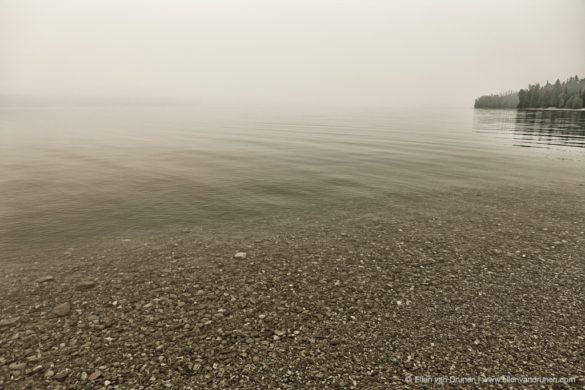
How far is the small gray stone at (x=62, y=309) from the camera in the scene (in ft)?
28.7

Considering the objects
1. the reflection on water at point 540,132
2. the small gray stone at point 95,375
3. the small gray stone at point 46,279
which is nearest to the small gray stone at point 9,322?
the small gray stone at point 46,279

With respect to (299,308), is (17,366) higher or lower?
lower

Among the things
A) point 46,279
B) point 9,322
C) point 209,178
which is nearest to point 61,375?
point 9,322

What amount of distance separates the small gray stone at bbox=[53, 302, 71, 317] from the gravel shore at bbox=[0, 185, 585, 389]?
0.04 m

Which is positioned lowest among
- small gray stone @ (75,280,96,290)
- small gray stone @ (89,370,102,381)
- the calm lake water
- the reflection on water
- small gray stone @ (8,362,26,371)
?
small gray stone @ (8,362,26,371)

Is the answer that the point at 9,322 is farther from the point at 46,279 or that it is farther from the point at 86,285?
the point at 46,279

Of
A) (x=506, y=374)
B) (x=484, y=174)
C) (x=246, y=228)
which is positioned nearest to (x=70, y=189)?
(x=246, y=228)

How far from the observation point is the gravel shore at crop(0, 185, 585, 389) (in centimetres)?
678

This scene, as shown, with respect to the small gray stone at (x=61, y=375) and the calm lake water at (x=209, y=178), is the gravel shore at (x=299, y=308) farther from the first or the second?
the calm lake water at (x=209, y=178)

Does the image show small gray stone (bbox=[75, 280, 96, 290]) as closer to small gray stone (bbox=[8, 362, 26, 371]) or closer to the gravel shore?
the gravel shore

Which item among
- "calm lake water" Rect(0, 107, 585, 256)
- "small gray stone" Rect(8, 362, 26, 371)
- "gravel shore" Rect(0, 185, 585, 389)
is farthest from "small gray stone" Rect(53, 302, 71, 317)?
"calm lake water" Rect(0, 107, 585, 256)

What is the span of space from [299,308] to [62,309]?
6730mm

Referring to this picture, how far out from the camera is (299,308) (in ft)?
29.3

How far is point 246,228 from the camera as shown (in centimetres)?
1525
